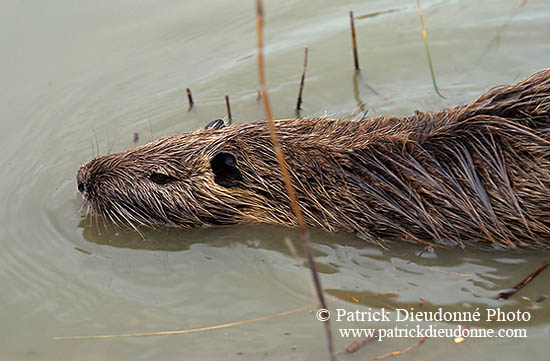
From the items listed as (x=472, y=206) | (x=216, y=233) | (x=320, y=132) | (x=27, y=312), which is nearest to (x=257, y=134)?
(x=320, y=132)

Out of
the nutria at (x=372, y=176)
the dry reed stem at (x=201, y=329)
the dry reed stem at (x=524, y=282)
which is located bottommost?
the dry reed stem at (x=524, y=282)

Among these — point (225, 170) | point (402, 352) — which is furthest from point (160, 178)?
point (402, 352)

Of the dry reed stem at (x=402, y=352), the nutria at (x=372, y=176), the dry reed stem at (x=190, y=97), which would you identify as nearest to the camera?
the dry reed stem at (x=402, y=352)

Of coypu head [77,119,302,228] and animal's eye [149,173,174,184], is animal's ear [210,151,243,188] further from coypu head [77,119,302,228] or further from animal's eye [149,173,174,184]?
animal's eye [149,173,174,184]

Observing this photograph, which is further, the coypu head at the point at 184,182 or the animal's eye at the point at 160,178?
the animal's eye at the point at 160,178

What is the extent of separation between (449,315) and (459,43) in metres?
3.36

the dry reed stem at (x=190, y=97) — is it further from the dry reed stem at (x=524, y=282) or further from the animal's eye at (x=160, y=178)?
the dry reed stem at (x=524, y=282)

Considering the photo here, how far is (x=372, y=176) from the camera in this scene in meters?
3.63

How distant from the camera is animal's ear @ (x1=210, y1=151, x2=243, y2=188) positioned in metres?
3.87

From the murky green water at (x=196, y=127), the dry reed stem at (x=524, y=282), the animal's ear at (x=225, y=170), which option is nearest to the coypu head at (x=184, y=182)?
the animal's ear at (x=225, y=170)

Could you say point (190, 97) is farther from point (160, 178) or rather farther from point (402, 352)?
point (402, 352)

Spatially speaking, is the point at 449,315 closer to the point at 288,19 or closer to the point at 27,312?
the point at 27,312

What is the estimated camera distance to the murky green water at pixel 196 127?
11.3 feet

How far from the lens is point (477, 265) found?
3705mm
